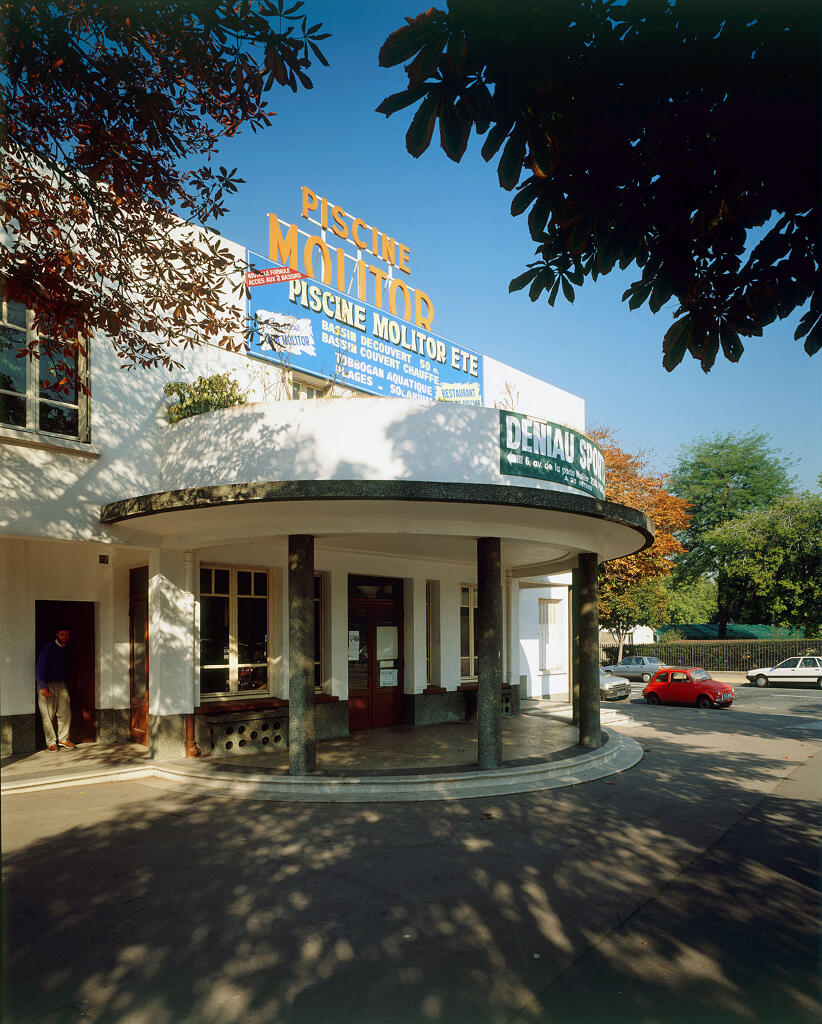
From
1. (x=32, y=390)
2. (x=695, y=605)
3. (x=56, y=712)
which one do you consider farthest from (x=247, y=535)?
(x=695, y=605)

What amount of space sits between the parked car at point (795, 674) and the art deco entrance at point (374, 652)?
835 inches

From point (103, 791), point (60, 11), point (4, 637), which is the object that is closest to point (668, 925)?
point (103, 791)

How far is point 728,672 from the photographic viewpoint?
36.9 metres

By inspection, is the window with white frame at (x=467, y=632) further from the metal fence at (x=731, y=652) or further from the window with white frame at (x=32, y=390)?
the metal fence at (x=731, y=652)

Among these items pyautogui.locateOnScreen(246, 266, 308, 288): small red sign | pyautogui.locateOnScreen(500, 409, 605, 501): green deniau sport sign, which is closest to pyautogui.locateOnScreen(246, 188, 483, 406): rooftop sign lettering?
pyautogui.locateOnScreen(246, 266, 308, 288): small red sign

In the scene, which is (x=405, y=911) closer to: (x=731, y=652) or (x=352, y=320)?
(x=352, y=320)

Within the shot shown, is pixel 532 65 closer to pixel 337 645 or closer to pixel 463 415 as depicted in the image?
pixel 463 415

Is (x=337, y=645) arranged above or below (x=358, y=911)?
above

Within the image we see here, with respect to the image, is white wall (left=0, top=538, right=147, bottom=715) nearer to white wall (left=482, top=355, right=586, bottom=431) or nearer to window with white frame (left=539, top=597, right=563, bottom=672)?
white wall (left=482, top=355, right=586, bottom=431)

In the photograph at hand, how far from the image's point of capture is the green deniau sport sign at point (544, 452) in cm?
973

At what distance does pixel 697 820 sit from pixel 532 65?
7.56 meters

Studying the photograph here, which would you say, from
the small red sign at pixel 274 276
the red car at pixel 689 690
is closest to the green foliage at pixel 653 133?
the small red sign at pixel 274 276

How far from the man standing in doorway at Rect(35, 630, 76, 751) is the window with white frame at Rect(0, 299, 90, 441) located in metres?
3.39

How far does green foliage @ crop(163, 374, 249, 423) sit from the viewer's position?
11.1m
